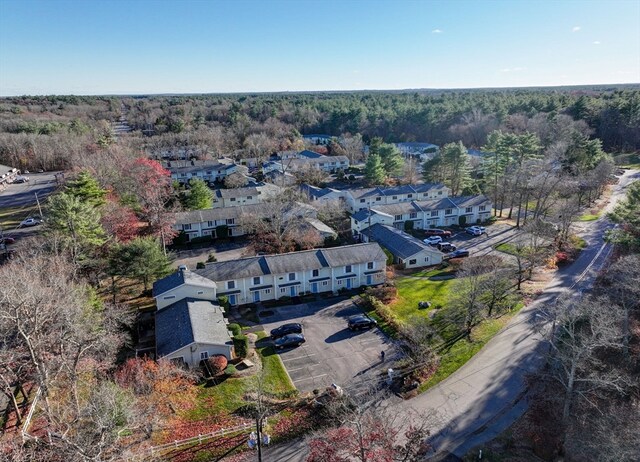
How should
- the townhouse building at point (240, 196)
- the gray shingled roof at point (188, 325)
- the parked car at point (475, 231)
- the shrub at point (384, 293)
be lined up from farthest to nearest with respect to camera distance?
the townhouse building at point (240, 196)
the parked car at point (475, 231)
the shrub at point (384, 293)
the gray shingled roof at point (188, 325)

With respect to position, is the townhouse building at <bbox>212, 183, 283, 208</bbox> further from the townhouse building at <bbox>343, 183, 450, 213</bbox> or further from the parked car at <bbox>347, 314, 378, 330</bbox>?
the parked car at <bbox>347, 314, 378, 330</bbox>

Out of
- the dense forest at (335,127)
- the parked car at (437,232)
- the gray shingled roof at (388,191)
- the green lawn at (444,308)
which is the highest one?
the dense forest at (335,127)

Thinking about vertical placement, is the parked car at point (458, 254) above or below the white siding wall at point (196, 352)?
below

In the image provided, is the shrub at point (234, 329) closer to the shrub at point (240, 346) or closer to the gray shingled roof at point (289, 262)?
the shrub at point (240, 346)

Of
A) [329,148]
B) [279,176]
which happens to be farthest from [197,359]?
[329,148]

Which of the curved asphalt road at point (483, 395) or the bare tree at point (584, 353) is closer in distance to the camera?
the bare tree at point (584, 353)

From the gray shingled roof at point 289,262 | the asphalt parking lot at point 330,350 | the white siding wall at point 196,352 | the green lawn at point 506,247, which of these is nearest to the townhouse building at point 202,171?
the gray shingled roof at point 289,262
